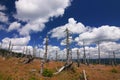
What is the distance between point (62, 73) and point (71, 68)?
391 centimetres

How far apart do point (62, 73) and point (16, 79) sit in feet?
38.6

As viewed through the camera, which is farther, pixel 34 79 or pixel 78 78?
pixel 78 78

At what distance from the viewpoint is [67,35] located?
4775 cm

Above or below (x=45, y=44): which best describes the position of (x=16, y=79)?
below

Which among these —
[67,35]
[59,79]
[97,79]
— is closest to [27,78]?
[59,79]

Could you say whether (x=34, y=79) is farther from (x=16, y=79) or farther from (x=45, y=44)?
(x=45, y=44)

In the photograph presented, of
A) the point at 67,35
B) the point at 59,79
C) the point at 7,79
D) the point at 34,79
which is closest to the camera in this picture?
the point at 7,79

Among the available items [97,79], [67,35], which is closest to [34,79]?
[97,79]

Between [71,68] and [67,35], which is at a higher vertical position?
[67,35]

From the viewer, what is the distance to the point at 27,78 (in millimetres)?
28594

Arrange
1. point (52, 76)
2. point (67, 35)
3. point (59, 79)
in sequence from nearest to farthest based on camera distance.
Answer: point (59, 79) → point (52, 76) → point (67, 35)

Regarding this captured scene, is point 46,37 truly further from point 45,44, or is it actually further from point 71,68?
point 71,68

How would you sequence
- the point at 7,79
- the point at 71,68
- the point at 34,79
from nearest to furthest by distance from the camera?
the point at 7,79
the point at 34,79
the point at 71,68

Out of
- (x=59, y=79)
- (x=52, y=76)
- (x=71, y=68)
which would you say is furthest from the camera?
(x=71, y=68)
